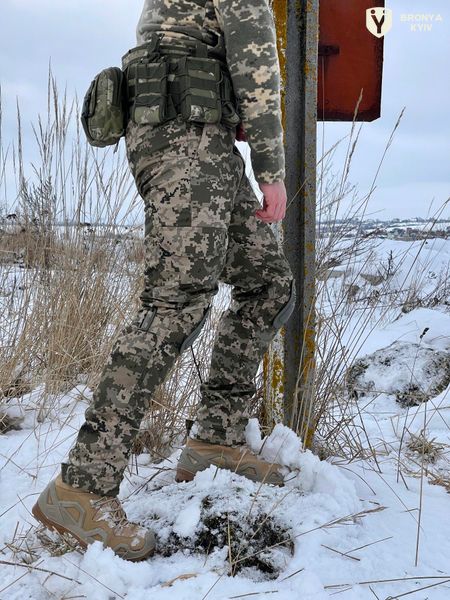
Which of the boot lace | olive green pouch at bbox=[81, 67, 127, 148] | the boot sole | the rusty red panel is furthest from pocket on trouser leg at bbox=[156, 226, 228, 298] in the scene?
the rusty red panel

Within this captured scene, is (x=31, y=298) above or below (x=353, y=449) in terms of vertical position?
above

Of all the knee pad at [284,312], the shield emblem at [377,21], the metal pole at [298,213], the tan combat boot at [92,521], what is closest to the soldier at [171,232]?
the tan combat boot at [92,521]

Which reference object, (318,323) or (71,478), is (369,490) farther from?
(71,478)

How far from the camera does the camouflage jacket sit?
136 cm

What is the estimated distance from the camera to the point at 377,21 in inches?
72.2

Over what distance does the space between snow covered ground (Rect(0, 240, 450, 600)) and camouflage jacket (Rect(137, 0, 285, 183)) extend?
2.97 feet

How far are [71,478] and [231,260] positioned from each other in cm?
74

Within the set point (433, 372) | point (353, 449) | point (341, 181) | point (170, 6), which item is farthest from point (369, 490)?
point (433, 372)

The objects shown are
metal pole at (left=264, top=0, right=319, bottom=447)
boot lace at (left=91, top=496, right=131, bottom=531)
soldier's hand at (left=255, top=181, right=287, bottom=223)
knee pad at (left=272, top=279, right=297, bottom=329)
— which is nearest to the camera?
boot lace at (left=91, top=496, right=131, bottom=531)

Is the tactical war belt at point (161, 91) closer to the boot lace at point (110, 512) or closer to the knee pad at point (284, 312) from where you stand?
the knee pad at point (284, 312)

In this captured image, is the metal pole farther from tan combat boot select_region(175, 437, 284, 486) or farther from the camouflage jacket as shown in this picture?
the camouflage jacket

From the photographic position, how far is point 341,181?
6.91 feet

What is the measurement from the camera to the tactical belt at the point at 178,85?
53.6 inches

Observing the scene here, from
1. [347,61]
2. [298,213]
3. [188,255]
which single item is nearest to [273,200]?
[188,255]
